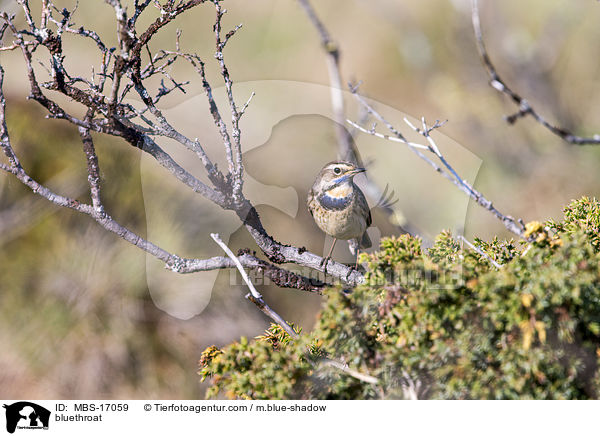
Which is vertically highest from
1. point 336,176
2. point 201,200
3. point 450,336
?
point 201,200

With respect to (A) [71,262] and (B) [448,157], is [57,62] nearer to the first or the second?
(A) [71,262]

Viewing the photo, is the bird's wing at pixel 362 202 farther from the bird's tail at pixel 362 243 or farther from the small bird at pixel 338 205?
the bird's tail at pixel 362 243

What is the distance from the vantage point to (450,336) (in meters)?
1.38

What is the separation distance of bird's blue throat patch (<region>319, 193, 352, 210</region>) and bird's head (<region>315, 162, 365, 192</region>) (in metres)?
0.05

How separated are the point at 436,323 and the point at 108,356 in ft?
8.99

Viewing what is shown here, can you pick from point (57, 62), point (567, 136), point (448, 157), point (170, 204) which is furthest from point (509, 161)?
point (57, 62)

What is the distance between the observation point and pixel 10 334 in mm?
3586

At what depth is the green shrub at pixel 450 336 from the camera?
1273 millimetres

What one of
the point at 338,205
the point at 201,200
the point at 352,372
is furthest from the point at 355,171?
the point at 352,372

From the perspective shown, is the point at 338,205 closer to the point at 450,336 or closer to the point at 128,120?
the point at 128,120

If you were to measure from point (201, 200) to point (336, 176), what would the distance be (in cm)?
123

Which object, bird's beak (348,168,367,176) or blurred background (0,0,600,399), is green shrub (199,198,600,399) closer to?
blurred background (0,0,600,399)
